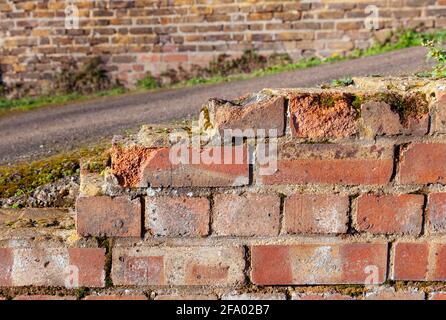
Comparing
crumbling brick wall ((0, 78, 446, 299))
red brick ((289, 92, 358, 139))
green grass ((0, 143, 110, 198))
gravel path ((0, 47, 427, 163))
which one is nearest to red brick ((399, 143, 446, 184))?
crumbling brick wall ((0, 78, 446, 299))

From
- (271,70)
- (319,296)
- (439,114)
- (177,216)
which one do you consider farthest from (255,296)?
(271,70)

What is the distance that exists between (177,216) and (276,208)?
23 cm

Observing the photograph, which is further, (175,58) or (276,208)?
(175,58)

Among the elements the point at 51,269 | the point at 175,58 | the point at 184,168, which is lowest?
the point at 51,269

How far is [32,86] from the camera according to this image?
7.70 metres

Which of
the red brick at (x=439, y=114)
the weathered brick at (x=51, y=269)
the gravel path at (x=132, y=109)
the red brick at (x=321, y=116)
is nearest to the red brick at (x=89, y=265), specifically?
the weathered brick at (x=51, y=269)

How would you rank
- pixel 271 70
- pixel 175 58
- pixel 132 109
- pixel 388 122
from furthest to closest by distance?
pixel 175 58
pixel 271 70
pixel 132 109
pixel 388 122

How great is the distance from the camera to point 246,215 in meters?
1.41

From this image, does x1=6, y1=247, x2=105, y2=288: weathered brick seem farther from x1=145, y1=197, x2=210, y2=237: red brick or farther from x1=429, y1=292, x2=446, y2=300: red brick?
x1=429, y1=292, x2=446, y2=300: red brick

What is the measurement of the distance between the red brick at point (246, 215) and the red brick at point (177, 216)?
0.03 metres

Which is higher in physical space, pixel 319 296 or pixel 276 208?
pixel 276 208

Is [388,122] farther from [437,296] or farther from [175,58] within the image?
[175,58]

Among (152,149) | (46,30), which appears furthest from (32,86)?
(152,149)

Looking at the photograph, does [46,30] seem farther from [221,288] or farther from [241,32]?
[221,288]
